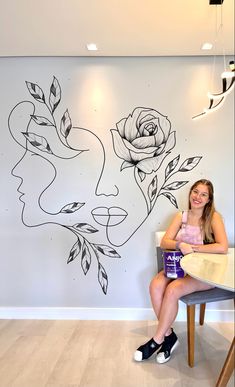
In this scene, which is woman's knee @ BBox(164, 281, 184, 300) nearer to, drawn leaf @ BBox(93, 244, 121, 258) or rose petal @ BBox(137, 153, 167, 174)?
drawn leaf @ BBox(93, 244, 121, 258)

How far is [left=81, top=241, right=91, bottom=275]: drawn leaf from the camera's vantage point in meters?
2.93

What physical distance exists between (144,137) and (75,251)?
3.87ft

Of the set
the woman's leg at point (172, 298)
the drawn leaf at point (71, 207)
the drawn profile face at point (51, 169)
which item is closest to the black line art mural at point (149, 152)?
the drawn profile face at point (51, 169)

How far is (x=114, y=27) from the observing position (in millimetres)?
2285

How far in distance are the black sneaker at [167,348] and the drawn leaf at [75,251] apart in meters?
1.05

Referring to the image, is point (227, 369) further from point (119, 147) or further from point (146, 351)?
point (119, 147)

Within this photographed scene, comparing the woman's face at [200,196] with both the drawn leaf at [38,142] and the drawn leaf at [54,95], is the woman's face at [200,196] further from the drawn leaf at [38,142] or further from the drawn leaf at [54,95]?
the drawn leaf at [54,95]

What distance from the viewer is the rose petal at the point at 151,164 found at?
287cm

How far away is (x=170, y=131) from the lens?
2857mm

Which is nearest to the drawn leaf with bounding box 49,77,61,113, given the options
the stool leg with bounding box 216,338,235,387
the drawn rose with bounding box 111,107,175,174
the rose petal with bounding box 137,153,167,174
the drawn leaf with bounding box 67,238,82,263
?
the drawn rose with bounding box 111,107,175,174

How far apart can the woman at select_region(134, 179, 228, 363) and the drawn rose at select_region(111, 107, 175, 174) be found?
0.56m

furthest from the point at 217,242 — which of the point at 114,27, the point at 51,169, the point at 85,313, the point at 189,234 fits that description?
the point at 114,27

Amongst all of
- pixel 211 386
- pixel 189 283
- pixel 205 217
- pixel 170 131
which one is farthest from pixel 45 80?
pixel 211 386

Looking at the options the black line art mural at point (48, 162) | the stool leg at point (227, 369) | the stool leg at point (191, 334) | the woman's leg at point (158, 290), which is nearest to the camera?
the stool leg at point (227, 369)
